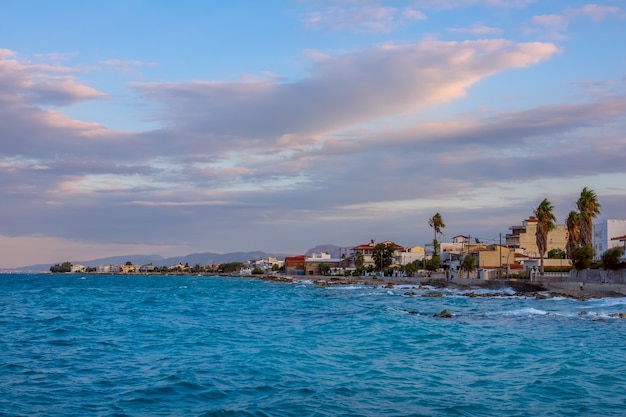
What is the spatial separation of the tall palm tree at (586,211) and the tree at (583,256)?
252 inches

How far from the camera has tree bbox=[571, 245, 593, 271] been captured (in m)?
72.3

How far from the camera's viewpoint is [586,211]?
78875mm

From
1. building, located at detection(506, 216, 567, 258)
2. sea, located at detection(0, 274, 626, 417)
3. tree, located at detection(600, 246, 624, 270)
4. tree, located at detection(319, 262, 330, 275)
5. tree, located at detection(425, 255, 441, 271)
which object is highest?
building, located at detection(506, 216, 567, 258)

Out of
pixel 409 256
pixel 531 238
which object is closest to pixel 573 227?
pixel 531 238

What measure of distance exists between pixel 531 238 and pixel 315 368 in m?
130

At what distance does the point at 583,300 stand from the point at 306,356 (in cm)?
4275

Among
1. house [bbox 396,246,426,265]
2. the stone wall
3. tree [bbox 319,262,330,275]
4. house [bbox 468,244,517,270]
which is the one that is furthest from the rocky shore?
tree [bbox 319,262,330,275]

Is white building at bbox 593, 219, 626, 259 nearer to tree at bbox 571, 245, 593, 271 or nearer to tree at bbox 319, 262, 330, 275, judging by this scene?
tree at bbox 571, 245, 593, 271

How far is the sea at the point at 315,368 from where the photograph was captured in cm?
1480

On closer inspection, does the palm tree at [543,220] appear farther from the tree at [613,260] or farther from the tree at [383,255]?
the tree at [383,255]

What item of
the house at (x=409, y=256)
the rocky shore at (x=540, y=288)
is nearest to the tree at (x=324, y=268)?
the house at (x=409, y=256)

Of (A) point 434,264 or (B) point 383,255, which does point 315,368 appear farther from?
(B) point 383,255

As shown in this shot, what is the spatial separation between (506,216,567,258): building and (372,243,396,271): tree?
91.5 ft

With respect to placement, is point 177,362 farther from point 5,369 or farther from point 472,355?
point 472,355
